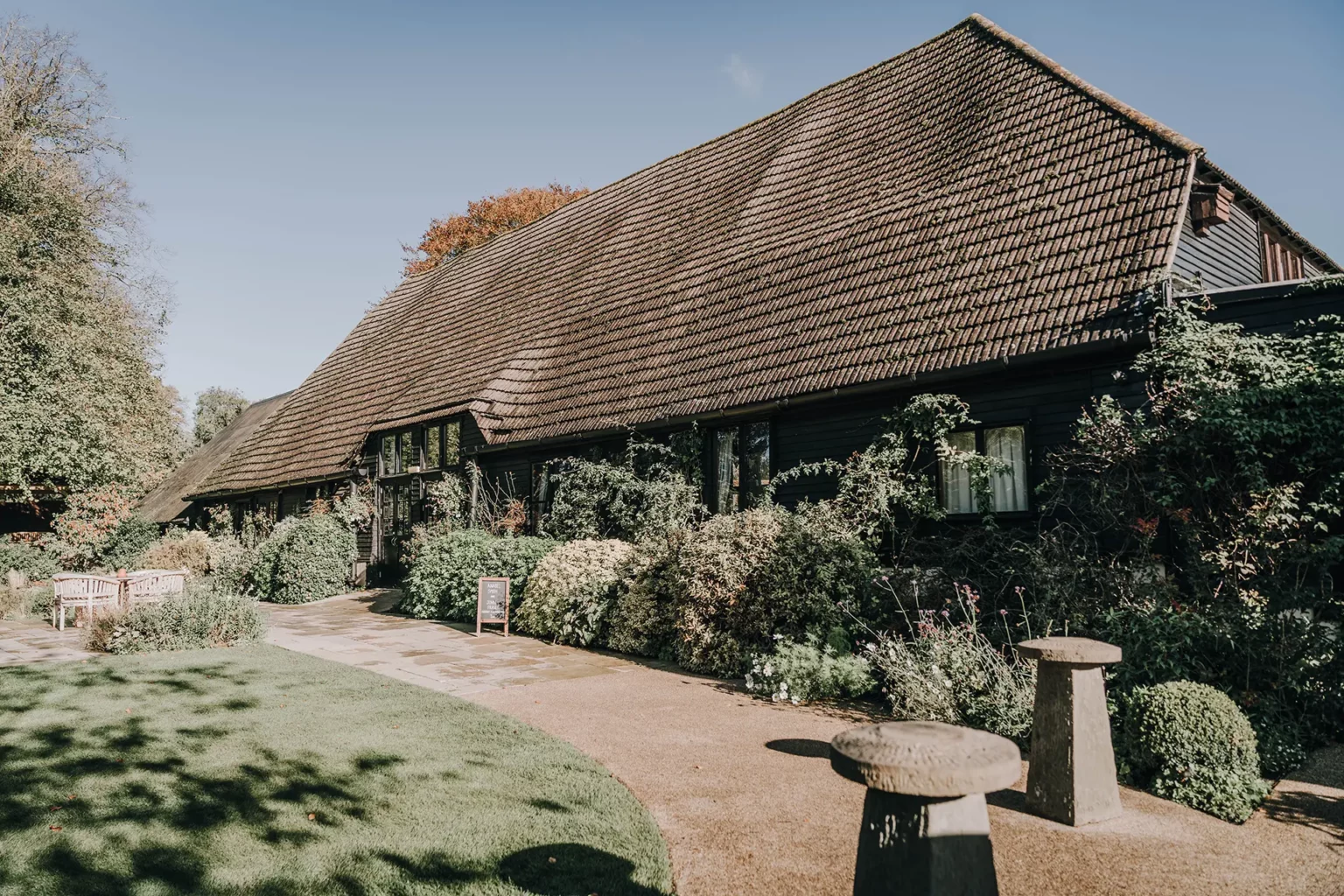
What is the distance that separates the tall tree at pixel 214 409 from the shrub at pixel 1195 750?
57.0 m

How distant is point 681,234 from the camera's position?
18.1m

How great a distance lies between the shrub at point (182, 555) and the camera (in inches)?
893

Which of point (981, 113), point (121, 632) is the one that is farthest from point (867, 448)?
point (121, 632)

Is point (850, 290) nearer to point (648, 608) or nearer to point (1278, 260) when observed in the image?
point (648, 608)

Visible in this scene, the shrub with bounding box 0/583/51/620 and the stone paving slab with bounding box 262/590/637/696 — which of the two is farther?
the shrub with bounding box 0/583/51/620

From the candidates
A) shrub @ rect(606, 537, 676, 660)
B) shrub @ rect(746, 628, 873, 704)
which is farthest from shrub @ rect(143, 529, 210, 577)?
shrub @ rect(746, 628, 873, 704)

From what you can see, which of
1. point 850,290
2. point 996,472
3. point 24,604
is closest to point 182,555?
point 24,604

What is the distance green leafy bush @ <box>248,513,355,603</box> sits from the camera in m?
19.4

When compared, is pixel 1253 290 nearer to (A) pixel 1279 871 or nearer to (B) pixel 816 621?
(B) pixel 816 621

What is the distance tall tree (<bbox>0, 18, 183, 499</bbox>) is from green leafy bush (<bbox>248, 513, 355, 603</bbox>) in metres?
5.49

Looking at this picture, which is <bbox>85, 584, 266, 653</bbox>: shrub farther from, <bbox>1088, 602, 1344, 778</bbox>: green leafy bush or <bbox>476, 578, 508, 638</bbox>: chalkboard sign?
<bbox>1088, 602, 1344, 778</bbox>: green leafy bush

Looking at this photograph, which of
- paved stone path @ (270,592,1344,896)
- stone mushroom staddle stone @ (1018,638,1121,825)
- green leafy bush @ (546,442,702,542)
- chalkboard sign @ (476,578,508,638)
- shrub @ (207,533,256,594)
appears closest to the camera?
paved stone path @ (270,592,1344,896)

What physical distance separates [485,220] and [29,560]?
72.1 ft

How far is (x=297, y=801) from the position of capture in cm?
550
